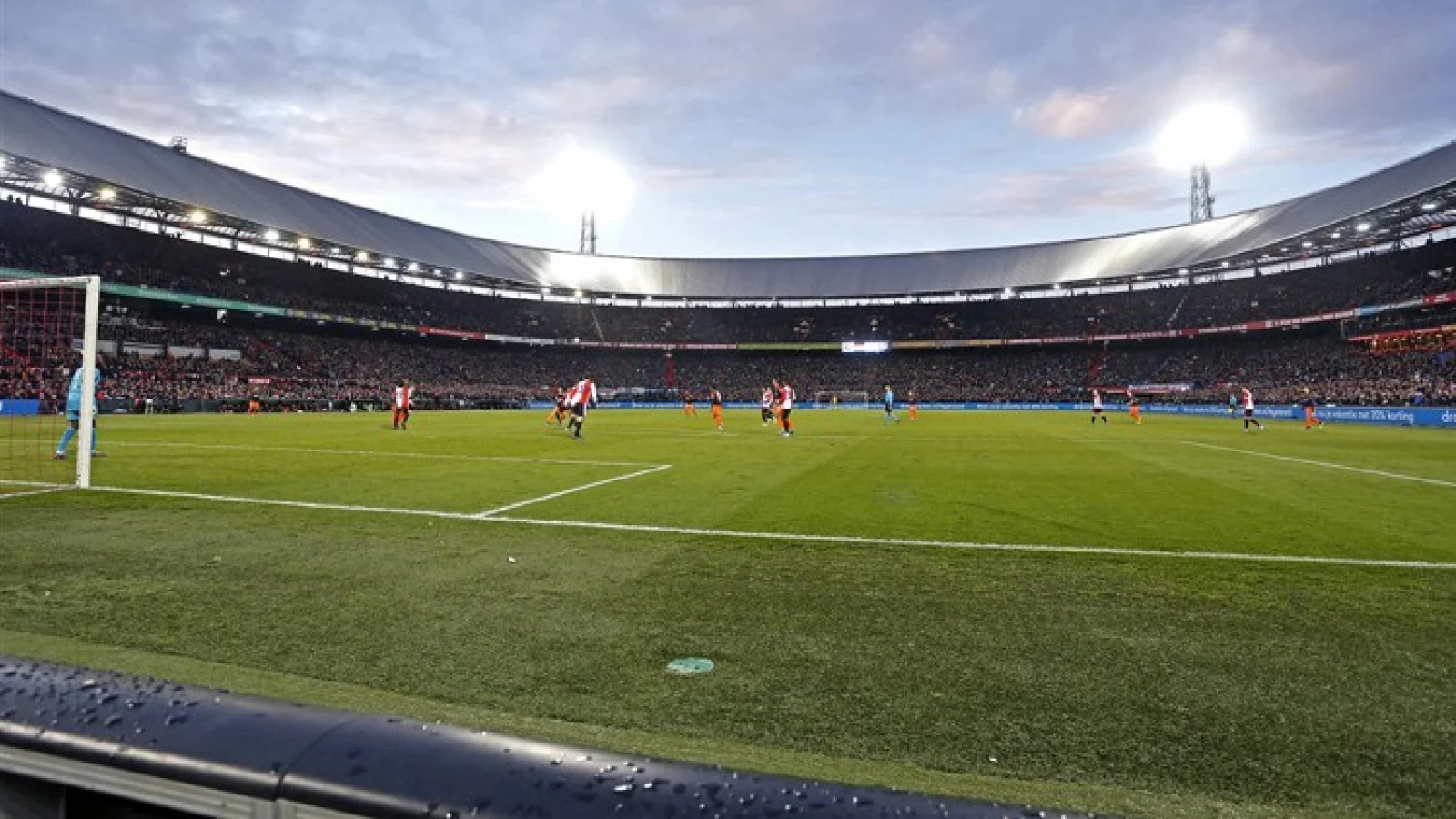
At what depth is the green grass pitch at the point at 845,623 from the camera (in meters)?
2.70

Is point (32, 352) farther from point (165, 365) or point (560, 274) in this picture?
point (560, 274)

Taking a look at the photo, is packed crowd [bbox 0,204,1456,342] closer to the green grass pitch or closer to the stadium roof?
the stadium roof

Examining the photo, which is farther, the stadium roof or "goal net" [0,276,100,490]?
the stadium roof

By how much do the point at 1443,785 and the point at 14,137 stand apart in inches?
2053

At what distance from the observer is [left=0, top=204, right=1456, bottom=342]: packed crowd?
47000mm

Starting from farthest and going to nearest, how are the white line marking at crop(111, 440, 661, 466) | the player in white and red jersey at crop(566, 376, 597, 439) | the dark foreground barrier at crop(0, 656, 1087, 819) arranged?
the player in white and red jersey at crop(566, 376, 597, 439) < the white line marking at crop(111, 440, 661, 466) < the dark foreground barrier at crop(0, 656, 1087, 819)

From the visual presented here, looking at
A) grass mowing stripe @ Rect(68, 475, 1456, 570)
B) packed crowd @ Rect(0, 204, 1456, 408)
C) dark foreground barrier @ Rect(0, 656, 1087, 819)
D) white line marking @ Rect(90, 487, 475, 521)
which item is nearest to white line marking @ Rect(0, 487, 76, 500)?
white line marking @ Rect(90, 487, 475, 521)

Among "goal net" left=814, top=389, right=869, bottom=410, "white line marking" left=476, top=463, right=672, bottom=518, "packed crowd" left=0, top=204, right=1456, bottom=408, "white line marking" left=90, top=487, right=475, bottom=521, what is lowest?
"white line marking" left=90, top=487, right=475, bottom=521

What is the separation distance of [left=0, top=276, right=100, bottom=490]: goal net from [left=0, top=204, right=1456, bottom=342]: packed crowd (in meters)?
8.63

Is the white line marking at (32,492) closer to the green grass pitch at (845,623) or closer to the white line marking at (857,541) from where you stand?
the green grass pitch at (845,623)

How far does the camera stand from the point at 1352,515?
7.91m

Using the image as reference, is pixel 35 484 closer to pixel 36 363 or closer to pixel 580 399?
pixel 580 399

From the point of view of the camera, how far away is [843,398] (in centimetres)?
7600

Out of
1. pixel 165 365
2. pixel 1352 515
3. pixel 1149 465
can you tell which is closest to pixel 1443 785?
pixel 1352 515
